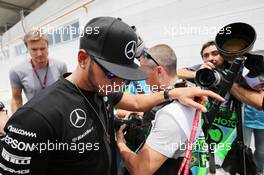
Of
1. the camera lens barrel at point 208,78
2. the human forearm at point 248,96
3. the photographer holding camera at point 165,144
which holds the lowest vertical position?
the photographer holding camera at point 165,144

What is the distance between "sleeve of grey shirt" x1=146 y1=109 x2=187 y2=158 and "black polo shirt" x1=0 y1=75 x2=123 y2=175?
187mm

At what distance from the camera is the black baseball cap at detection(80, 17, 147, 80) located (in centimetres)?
65

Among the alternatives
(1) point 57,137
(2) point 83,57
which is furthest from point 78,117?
(2) point 83,57

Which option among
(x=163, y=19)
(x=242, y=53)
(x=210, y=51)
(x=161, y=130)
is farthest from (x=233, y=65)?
(x=163, y=19)

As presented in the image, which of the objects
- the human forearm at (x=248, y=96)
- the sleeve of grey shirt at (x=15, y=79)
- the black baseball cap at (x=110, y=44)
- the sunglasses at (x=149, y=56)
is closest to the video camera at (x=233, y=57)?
the human forearm at (x=248, y=96)

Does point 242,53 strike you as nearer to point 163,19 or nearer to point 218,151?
point 218,151

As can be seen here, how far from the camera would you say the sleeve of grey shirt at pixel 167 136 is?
0.83m

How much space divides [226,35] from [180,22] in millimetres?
1922

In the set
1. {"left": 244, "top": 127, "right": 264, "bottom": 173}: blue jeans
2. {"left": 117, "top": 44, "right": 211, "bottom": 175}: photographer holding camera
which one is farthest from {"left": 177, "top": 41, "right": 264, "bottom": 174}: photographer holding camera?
{"left": 117, "top": 44, "right": 211, "bottom": 175}: photographer holding camera

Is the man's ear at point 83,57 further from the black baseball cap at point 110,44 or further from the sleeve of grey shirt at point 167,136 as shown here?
the sleeve of grey shirt at point 167,136

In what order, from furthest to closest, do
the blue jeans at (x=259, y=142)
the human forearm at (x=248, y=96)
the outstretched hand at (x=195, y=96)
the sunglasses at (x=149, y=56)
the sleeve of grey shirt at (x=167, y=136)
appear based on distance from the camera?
the blue jeans at (x=259, y=142), the sunglasses at (x=149, y=56), the human forearm at (x=248, y=96), the sleeve of grey shirt at (x=167, y=136), the outstretched hand at (x=195, y=96)

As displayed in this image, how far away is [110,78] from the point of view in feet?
2.33

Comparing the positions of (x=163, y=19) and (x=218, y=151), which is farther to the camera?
(x=163, y=19)

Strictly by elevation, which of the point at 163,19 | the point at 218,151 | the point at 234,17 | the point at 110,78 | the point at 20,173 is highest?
the point at 163,19
